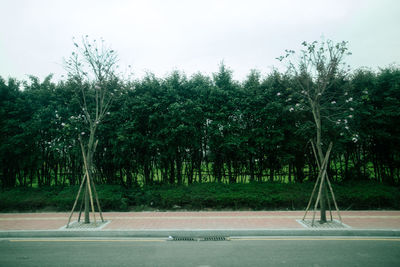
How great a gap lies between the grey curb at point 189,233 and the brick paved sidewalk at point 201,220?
0.82 ft

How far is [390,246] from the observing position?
6.20 m

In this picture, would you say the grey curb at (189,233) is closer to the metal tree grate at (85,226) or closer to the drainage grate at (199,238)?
the drainage grate at (199,238)

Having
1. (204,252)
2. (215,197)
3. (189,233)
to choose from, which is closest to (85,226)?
(189,233)

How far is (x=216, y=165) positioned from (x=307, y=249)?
287 inches

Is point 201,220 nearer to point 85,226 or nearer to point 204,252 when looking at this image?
point 204,252

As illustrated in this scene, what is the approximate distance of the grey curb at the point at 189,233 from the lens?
281 inches

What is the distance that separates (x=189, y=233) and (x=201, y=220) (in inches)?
52.3

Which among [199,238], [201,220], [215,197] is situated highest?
[215,197]

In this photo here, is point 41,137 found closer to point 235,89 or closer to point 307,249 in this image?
point 235,89

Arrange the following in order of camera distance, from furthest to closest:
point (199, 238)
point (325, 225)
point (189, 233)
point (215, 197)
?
point (215, 197)
point (325, 225)
point (189, 233)
point (199, 238)

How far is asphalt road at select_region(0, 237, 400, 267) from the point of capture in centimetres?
526

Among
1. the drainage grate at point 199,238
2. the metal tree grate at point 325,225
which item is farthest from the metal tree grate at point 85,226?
the metal tree grate at point 325,225

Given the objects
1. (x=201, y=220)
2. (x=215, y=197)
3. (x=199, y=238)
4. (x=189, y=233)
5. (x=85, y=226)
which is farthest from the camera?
(x=215, y=197)

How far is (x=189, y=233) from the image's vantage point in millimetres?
7371
